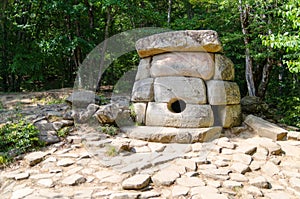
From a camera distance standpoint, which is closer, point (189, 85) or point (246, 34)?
point (189, 85)

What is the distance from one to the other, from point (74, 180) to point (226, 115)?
3.46 meters

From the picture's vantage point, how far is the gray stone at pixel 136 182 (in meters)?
2.74

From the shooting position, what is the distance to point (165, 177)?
296 cm

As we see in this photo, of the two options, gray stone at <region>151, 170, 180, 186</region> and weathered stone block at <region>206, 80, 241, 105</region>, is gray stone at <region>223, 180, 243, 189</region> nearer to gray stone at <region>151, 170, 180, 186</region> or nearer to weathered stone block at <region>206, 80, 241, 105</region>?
gray stone at <region>151, 170, 180, 186</region>

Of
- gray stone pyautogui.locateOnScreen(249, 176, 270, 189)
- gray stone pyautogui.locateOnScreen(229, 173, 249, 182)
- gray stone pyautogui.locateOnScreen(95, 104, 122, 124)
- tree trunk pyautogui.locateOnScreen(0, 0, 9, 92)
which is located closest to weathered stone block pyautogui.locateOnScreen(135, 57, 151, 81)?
gray stone pyautogui.locateOnScreen(95, 104, 122, 124)

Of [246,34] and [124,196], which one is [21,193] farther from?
[246,34]

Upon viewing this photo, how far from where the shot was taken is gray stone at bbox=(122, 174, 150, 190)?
2738 millimetres

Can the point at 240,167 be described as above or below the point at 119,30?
below

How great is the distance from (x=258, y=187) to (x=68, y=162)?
9.15 feet

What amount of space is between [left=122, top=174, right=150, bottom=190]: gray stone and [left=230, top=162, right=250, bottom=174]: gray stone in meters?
1.33

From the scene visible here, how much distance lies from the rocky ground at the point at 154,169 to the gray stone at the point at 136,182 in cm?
1

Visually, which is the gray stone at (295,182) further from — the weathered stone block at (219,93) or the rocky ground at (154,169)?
the weathered stone block at (219,93)

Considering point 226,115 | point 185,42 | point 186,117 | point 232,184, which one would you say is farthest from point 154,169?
point 185,42

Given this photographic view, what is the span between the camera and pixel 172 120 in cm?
477
